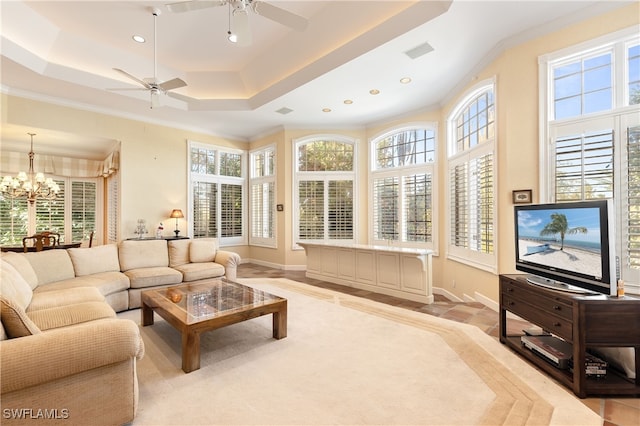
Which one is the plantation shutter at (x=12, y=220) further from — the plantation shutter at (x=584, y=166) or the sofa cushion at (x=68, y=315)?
the plantation shutter at (x=584, y=166)

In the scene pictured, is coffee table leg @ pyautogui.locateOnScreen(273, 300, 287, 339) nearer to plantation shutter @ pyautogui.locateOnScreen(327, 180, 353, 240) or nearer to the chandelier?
plantation shutter @ pyautogui.locateOnScreen(327, 180, 353, 240)

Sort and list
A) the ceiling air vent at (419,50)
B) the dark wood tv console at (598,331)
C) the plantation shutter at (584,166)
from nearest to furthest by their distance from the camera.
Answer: the dark wood tv console at (598,331)
the plantation shutter at (584,166)
the ceiling air vent at (419,50)

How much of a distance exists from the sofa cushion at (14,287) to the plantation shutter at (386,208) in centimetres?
568

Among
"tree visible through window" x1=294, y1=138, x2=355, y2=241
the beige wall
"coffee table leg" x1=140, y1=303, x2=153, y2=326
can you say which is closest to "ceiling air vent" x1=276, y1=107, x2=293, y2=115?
the beige wall

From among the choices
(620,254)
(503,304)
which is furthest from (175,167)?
(620,254)

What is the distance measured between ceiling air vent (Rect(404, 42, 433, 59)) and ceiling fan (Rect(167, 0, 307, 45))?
1.63 metres

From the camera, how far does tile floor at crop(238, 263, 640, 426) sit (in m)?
1.94

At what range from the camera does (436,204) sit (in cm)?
560

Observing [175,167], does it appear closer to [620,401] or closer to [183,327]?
[183,327]

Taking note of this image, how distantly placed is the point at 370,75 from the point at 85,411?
4.86m

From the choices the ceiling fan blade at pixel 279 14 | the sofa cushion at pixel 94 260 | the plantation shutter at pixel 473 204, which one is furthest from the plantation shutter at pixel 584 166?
the sofa cushion at pixel 94 260

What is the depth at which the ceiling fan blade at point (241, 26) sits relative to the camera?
272 centimetres

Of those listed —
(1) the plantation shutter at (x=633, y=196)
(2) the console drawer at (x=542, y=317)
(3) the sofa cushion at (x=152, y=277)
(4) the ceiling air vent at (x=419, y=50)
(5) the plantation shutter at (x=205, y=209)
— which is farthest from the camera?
(5) the plantation shutter at (x=205, y=209)

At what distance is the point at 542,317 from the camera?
2.48 m
